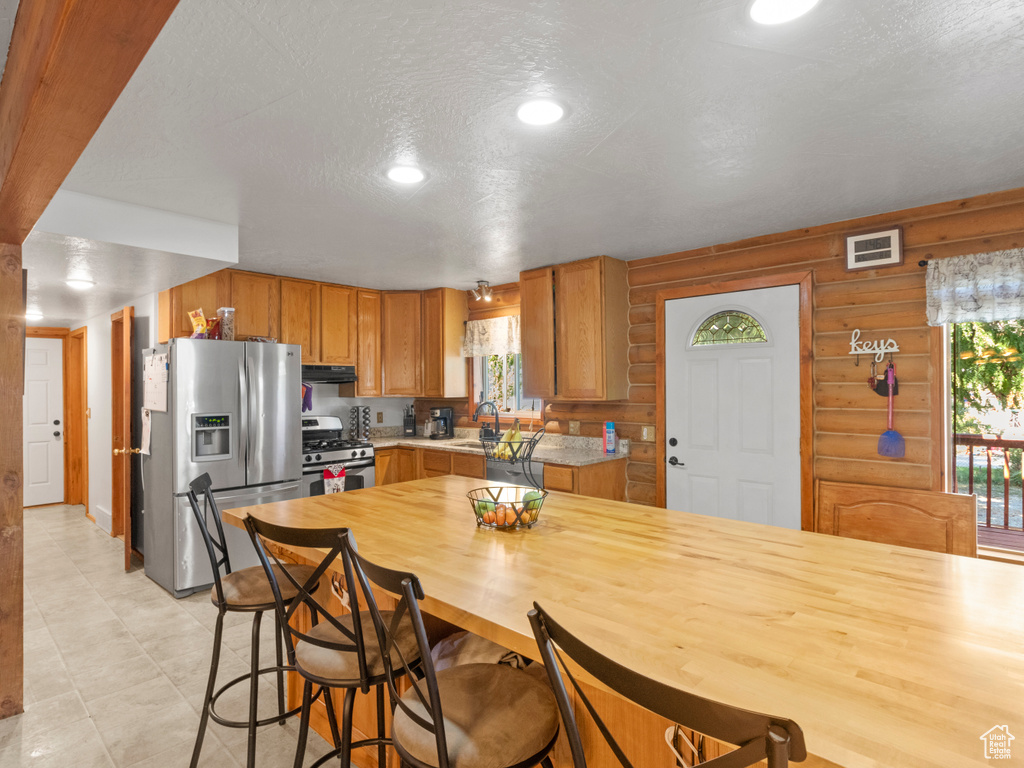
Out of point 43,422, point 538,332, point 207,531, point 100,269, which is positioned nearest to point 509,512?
point 207,531

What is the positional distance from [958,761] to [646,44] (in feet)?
5.41

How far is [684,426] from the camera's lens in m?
3.85

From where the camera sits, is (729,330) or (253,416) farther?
(253,416)

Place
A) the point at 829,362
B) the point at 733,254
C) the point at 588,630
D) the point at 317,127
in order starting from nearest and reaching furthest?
the point at 588,630 < the point at 317,127 < the point at 829,362 < the point at 733,254

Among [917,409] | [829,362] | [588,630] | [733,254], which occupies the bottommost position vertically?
[588,630]

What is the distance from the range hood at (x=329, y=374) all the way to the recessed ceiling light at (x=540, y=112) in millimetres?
3481

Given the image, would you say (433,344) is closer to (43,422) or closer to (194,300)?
(194,300)

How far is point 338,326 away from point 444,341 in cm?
97

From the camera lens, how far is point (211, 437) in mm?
3809

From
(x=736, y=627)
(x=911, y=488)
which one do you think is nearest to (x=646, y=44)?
(x=736, y=627)

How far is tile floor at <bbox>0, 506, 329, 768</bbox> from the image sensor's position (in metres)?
2.12

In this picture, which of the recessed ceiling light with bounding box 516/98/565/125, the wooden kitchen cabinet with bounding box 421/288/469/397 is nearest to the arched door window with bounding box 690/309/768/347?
the recessed ceiling light with bounding box 516/98/565/125

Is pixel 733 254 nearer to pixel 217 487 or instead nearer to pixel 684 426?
pixel 684 426

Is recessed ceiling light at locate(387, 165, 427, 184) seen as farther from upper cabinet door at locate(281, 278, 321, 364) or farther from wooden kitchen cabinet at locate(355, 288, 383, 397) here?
wooden kitchen cabinet at locate(355, 288, 383, 397)
